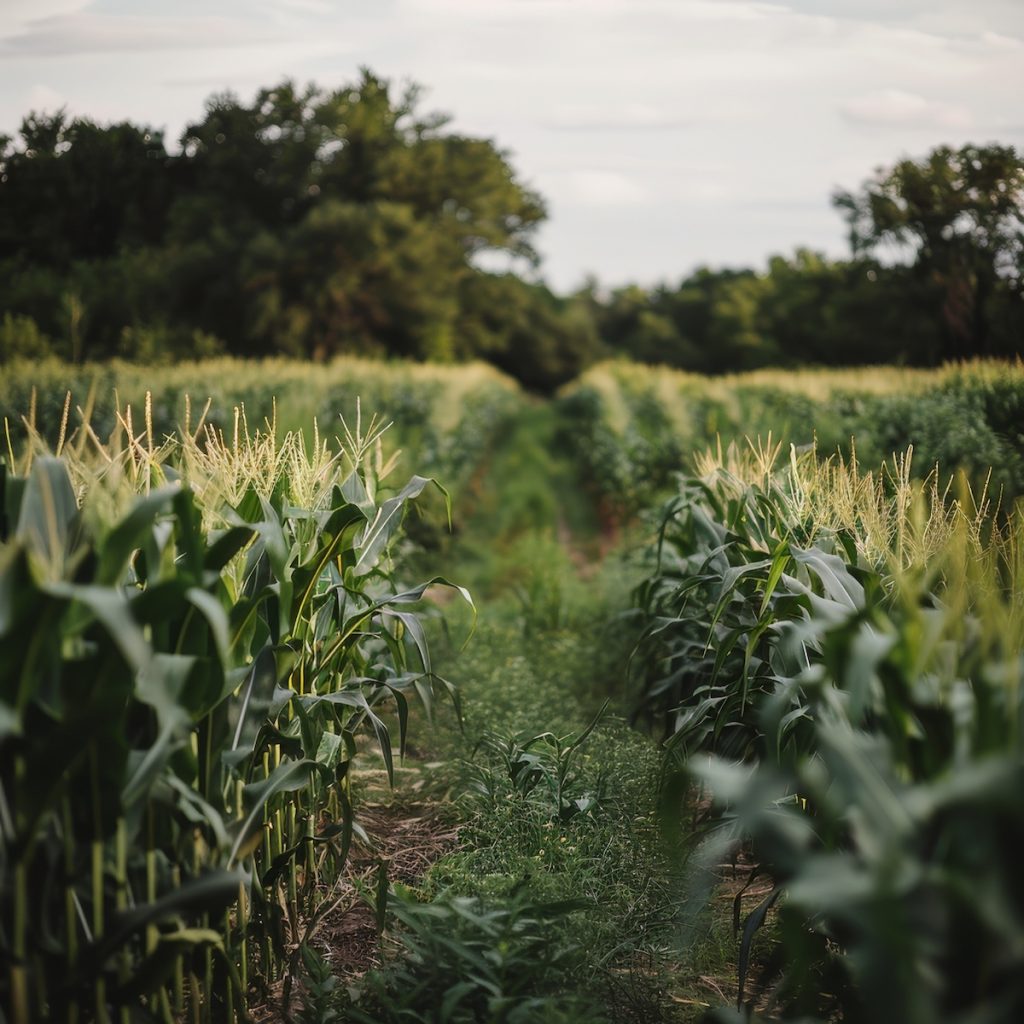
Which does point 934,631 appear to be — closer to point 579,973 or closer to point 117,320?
point 579,973

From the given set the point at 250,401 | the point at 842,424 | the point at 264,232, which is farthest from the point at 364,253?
the point at 842,424

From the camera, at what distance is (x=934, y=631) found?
1.54 m

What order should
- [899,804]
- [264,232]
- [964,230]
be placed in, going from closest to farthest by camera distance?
[899,804] < [964,230] < [264,232]

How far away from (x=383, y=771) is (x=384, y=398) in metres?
9.80

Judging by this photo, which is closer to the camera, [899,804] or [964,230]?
[899,804]

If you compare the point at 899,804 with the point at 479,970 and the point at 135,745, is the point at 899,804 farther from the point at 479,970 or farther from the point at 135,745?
the point at 135,745

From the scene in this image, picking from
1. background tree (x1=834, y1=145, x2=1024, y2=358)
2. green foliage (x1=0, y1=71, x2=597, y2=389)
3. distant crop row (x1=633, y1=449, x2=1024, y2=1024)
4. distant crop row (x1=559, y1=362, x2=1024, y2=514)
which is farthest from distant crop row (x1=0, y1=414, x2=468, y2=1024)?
green foliage (x1=0, y1=71, x2=597, y2=389)

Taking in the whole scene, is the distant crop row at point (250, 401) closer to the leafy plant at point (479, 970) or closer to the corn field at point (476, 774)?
the corn field at point (476, 774)

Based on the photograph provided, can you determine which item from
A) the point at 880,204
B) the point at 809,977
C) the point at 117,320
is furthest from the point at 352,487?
the point at 117,320

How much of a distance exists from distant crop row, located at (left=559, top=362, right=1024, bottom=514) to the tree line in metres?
0.39

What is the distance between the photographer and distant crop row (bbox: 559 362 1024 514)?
18.4ft

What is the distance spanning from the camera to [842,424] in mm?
7566

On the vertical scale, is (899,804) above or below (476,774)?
above

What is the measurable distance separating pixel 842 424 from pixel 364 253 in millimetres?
21612
